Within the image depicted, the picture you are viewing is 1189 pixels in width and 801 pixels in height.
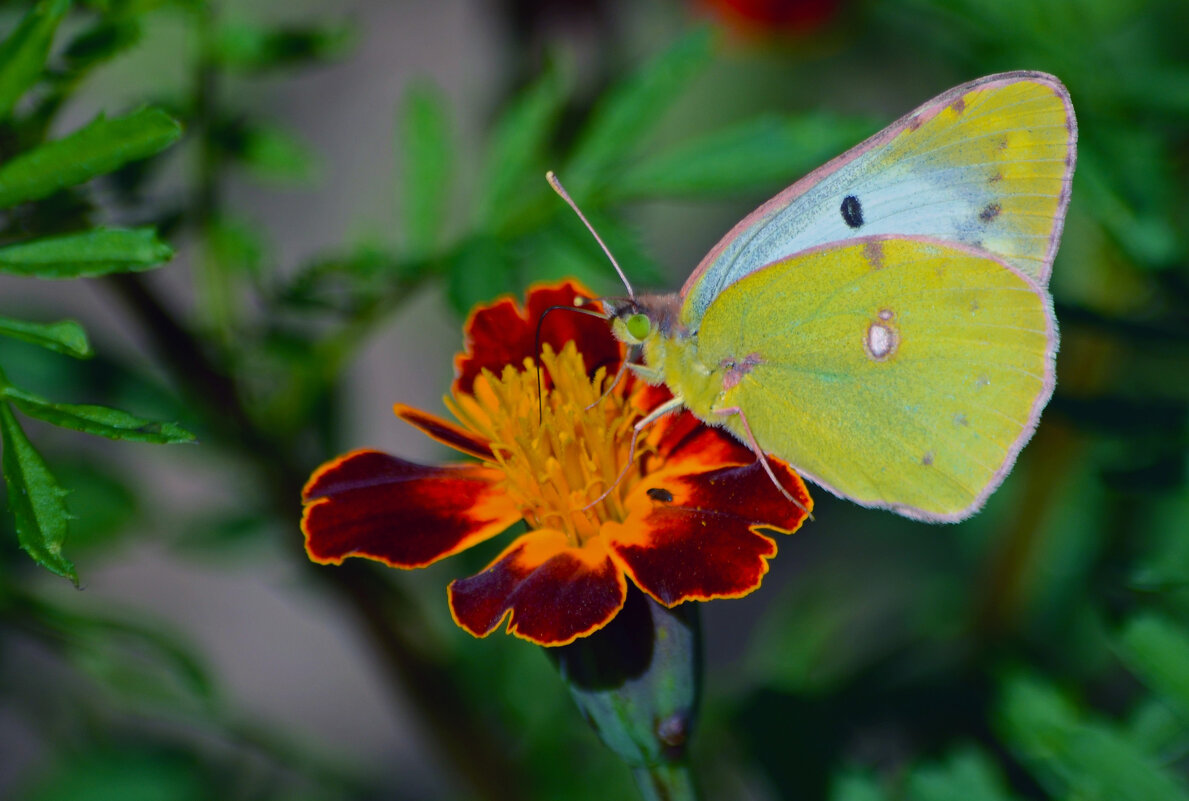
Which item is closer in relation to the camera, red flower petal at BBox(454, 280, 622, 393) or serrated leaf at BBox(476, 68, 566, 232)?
red flower petal at BBox(454, 280, 622, 393)

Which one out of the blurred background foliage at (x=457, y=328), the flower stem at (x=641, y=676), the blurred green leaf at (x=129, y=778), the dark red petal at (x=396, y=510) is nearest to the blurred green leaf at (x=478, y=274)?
the blurred background foliage at (x=457, y=328)

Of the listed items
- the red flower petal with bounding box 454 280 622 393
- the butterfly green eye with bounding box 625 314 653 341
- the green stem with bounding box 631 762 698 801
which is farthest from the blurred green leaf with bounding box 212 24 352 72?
the green stem with bounding box 631 762 698 801

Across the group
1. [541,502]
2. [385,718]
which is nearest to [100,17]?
[541,502]

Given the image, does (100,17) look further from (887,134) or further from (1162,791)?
(1162,791)

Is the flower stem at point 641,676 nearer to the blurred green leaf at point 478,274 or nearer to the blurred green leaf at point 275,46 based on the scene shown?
the blurred green leaf at point 478,274

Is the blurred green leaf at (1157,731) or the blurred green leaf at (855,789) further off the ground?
the blurred green leaf at (855,789)

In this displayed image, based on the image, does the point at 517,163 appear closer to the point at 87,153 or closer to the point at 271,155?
the point at 271,155

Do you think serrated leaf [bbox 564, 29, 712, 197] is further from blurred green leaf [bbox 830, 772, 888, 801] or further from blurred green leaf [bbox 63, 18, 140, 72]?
blurred green leaf [bbox 830, 772, 888, 801]
